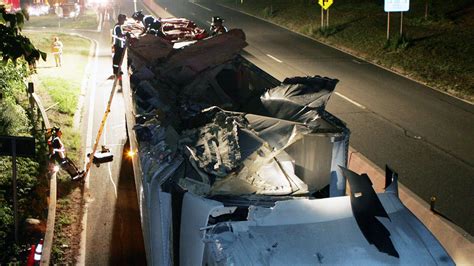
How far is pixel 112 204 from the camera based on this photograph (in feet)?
31.7

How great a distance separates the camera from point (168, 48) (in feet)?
33.5

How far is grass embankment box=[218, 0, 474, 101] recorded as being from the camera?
19.8 meters

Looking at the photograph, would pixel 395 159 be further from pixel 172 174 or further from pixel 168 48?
pixel 172 174

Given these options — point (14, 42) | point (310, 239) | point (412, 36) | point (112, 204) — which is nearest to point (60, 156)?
point (112, 204)

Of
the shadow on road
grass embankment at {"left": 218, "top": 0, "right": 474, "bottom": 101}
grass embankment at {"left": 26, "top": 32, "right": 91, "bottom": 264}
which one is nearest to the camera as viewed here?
the shadow on road

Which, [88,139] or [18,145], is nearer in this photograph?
[18,145]

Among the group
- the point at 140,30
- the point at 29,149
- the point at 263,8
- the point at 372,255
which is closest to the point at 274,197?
the point at 372,255

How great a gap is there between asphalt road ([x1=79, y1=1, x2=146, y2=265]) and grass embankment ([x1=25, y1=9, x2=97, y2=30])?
22663mm

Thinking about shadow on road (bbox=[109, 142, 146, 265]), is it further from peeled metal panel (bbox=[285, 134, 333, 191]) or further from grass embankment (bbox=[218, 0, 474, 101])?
grass embankment (bbox=[218, 0, 474, 101])

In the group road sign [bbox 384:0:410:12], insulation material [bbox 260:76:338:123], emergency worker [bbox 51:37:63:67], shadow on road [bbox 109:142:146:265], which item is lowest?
shadow on road [bbox 109:142:146:265]

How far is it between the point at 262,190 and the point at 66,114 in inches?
431

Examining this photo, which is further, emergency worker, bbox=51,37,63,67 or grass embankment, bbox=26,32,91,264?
emergency worker, bbox=51,37,63,67

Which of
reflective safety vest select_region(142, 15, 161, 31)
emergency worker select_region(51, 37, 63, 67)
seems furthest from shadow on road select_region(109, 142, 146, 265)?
emergency worker select_region(51, 37, 63, 67)

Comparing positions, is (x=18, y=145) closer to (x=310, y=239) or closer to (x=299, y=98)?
(x=299, y=98)
